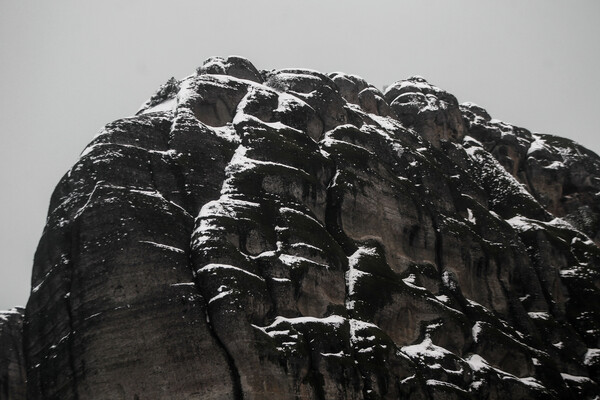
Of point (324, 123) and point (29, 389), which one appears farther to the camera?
point (324, 123)

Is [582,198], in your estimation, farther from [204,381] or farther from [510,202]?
[204,381]

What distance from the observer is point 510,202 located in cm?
10550

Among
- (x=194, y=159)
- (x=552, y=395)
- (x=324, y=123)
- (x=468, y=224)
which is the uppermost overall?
(x=324, y=123)

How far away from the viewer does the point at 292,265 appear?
234ft

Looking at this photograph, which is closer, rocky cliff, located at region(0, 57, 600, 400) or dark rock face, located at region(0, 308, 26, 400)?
rocky cliff, located at region(0, 57, 600, 400)

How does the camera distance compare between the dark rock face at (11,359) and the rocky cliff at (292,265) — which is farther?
the dark rock face at (11,359)

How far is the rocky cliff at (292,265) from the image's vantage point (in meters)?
62.8

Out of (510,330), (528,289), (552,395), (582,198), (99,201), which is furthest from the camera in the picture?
(582,198)

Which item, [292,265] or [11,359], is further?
[11,359]

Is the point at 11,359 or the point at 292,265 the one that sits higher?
the point at 292,265

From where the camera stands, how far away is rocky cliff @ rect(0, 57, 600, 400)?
62750 mm

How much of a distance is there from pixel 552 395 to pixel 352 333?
2128 centimetres

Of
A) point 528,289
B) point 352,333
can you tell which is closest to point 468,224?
point 528,289

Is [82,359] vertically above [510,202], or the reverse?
[510,202]
